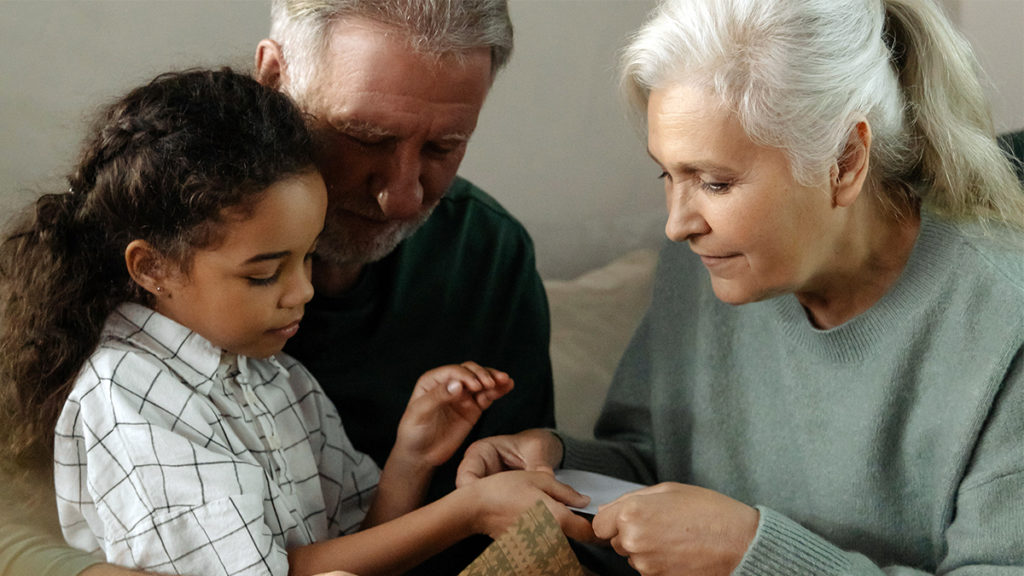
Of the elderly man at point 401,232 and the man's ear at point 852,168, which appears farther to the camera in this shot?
the elderly man at point 401,232

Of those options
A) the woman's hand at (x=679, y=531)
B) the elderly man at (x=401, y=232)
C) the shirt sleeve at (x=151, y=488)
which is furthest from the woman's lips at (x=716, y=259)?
the shirt sleeve at (x=151, y=488)

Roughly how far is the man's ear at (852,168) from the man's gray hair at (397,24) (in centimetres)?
51

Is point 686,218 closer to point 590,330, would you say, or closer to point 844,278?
point 844,278

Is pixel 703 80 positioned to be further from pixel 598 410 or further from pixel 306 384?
pixel 598 410

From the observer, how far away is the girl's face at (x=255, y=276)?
43.8 inches

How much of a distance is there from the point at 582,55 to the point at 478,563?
1183 mm

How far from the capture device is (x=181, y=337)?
1.15 m

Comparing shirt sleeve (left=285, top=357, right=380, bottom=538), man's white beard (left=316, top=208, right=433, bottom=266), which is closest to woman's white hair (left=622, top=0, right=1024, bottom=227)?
man's white beard (left=316, top=208, right=433, bottom=266)

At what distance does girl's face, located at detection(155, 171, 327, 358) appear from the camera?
111 centimetres

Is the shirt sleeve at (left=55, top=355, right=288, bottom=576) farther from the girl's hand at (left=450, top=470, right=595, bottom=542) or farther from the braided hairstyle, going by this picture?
the girl's hand at (left=450, top=470, right=595, bottom=542)

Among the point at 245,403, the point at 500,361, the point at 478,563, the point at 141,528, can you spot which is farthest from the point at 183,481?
the point at 500,361

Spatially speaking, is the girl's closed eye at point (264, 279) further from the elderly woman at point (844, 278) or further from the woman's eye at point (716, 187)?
the woman's eye at point (716, 187)

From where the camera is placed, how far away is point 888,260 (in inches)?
50.4

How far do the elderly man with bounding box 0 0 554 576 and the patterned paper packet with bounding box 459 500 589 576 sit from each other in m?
0.40
